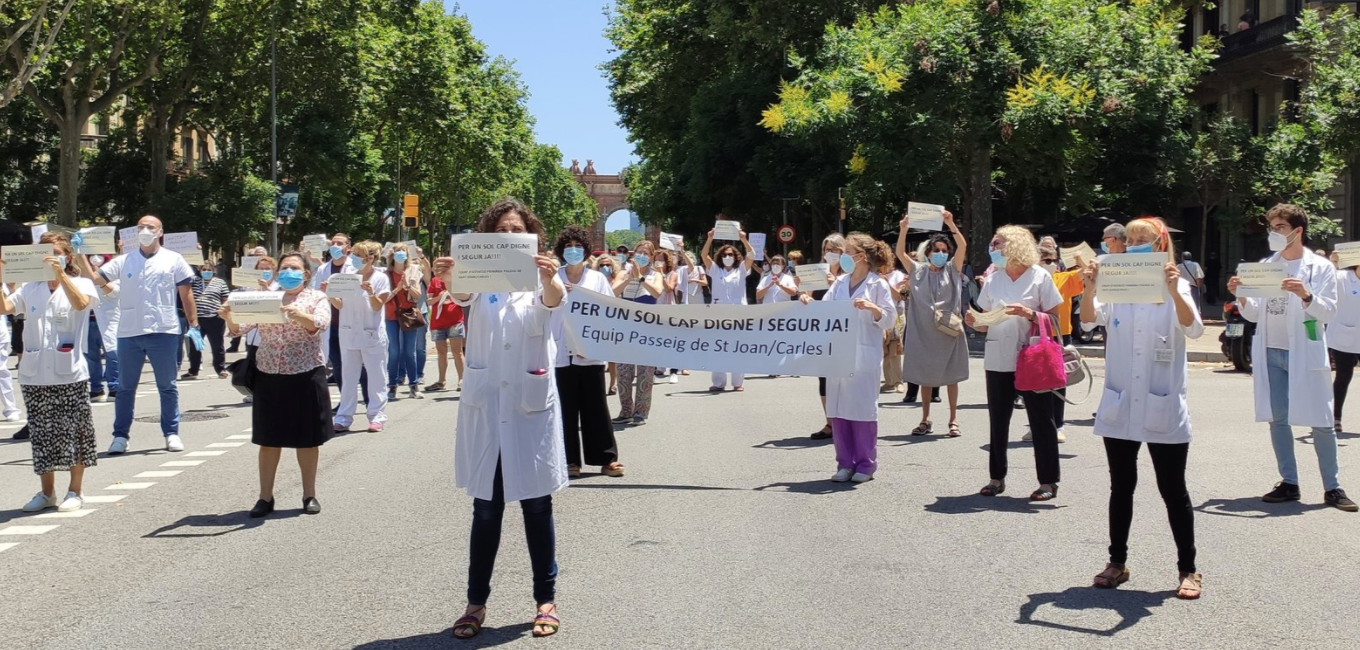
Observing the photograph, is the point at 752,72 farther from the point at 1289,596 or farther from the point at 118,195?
the point at 1289,596

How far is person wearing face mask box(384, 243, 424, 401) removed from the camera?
636 inches

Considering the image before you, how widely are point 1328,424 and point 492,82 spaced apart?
6935cm

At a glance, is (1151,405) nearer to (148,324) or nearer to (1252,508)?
(1252,508)

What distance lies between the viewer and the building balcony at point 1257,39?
38.6 metres

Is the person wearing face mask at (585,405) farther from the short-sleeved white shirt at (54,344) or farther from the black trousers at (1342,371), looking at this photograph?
the black trousers at (1342,371)

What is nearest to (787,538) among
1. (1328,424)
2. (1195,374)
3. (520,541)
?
(520,541)

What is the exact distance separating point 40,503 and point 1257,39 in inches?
1538

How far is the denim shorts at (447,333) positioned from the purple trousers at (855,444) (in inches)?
332

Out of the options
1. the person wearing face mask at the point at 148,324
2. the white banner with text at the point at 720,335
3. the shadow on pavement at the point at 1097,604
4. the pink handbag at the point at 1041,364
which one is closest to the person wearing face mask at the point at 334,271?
the person wearing face mask at the point at 148,324

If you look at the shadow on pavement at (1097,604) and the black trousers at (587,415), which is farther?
the black trousers at (587,415)

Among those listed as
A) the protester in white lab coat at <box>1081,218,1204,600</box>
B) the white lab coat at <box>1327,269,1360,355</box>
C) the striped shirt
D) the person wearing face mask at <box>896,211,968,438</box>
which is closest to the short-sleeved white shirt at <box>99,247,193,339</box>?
the person wearing face mask at <box>896,211,968,438</box>

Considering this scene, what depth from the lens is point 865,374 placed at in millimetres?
9930

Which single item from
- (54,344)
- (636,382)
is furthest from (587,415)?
(54,344)

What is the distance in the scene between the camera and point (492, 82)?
75500 millimetres
